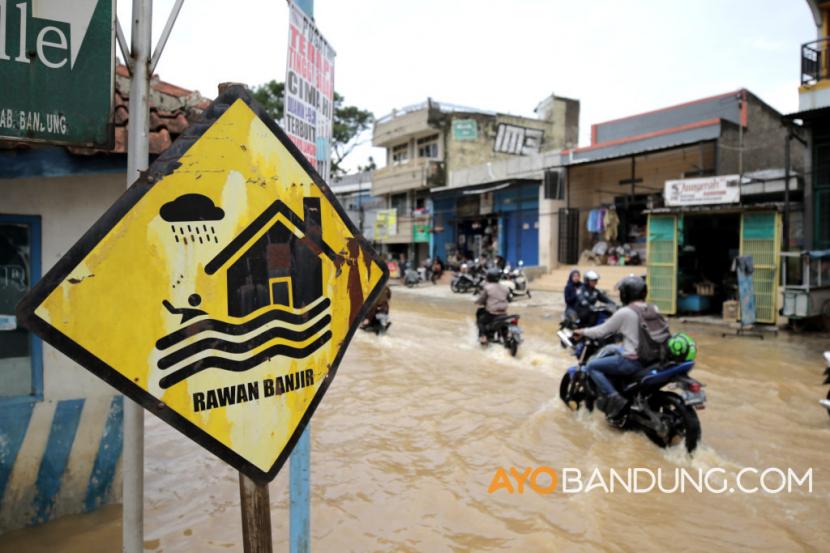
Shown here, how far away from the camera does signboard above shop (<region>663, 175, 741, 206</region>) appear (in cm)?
1405

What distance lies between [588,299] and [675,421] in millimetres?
4104

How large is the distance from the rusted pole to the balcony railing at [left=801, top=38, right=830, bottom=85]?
16609 millimetres

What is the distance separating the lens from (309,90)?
264cm

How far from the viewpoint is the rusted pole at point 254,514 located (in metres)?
1.82

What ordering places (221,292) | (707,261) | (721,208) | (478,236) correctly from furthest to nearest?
(478,236) → (707,261) → (721,208) → (221,292)

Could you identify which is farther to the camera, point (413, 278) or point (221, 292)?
point (413, 278)

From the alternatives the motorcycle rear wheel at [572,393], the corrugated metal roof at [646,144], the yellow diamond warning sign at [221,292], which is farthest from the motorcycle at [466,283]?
the yellow diamond warning sign at [221,292]

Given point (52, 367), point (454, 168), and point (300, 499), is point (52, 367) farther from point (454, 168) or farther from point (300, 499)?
point (454, 168)

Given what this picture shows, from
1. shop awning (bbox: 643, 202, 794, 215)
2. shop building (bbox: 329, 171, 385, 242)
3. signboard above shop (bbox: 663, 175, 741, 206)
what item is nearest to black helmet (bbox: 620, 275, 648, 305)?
shop awning (bbox: 643, 202, 794, 215)

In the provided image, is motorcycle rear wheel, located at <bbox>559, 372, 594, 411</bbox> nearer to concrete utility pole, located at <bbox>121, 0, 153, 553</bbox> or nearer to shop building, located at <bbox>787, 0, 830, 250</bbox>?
concrete utility pole, located at <bbox>121, 0, 153, 553</bbox>

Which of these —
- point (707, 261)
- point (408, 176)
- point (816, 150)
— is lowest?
point (707, 261)

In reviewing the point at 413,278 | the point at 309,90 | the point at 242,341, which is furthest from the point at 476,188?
the point at 242,341

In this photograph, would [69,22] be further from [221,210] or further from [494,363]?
[494,363]

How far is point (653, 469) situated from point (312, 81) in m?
3.98
